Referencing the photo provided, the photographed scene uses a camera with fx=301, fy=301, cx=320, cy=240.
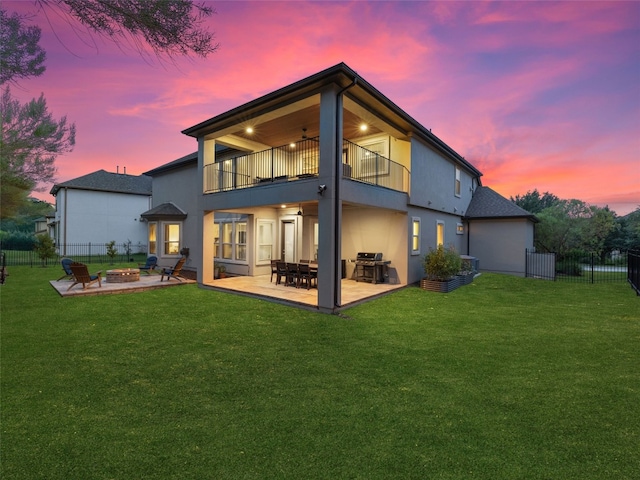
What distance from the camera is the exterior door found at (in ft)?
49.2

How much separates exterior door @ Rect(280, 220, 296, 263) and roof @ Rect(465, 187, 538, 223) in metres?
11.0

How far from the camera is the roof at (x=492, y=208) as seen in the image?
17297mm

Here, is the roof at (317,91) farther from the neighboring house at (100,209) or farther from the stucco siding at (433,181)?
the neighboring house at (100,209)

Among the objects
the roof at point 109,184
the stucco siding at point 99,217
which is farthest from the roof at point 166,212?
the roof at point 109,184

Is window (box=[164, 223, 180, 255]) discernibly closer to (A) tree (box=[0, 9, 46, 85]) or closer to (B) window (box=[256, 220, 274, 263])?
(B) window (box=[256, 220, 274, 263])

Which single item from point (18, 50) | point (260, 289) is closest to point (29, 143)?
point (18, 50)

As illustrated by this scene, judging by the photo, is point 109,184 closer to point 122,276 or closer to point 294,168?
point 122,276

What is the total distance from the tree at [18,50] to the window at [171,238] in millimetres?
10731

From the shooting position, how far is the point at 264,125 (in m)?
12.0

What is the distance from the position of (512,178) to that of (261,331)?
2838 centimetres

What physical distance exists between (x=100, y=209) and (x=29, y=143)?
17.3 m

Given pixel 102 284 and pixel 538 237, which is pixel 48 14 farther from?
pixel 538 237

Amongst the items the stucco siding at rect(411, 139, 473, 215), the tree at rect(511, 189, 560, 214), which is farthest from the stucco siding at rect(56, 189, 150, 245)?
the tree at rect(511, 189, 560, 214)

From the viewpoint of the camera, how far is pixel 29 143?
1237cm
